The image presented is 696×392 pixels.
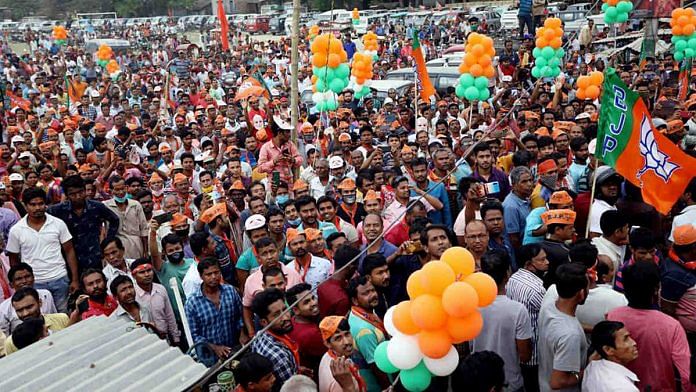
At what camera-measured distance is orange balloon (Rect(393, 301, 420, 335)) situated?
3.14 meters

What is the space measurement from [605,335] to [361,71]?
9.32 meters

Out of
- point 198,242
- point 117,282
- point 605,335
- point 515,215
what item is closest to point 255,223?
point 198,242

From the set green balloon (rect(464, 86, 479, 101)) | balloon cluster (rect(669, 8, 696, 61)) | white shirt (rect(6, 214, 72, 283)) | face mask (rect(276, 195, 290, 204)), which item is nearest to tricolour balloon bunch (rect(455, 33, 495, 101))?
green balloon (rect(464, 86, 479, 101))

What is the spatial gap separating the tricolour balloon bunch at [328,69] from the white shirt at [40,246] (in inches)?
196

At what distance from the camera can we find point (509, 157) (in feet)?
23.7

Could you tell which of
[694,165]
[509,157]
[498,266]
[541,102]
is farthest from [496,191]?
[541,102]

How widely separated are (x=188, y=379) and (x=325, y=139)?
7666mm

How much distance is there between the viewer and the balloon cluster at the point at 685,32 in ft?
38.3

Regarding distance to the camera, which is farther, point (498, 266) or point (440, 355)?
point (498, 266)

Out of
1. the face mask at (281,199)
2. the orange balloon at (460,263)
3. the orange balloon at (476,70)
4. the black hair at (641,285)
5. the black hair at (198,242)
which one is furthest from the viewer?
the orange balloon at (476,70)

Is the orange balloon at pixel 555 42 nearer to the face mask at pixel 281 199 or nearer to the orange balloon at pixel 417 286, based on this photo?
the face mask at pixel 281 199

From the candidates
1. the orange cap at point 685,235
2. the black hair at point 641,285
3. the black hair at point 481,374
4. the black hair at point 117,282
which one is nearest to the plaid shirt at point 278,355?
the black hair at point 481,374

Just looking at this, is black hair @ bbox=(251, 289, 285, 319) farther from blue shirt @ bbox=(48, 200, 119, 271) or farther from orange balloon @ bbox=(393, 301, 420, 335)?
blue shirt @ bbox=(48, 200, 119, 271)

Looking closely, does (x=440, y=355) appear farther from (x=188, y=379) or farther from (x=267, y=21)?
(x=267, y=21)
